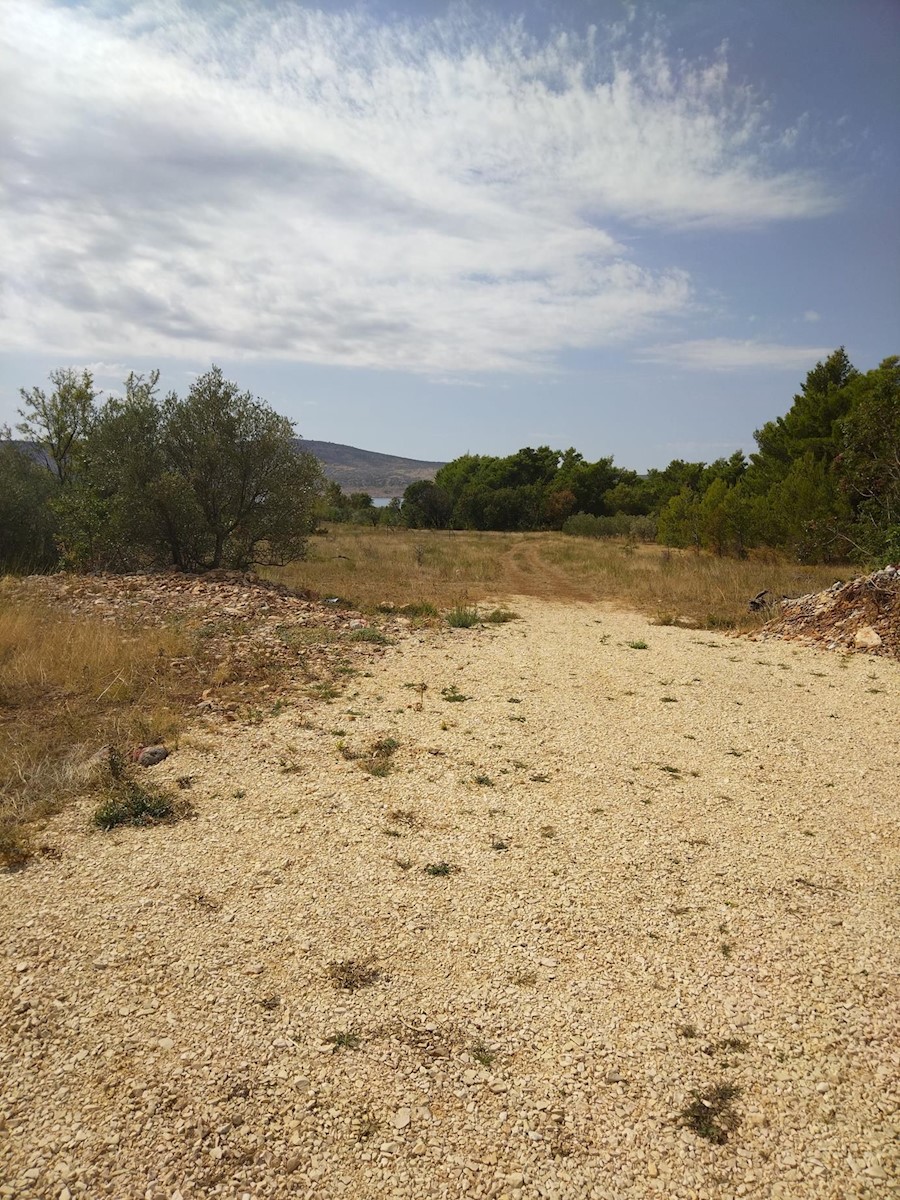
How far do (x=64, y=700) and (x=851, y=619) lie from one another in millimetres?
12387

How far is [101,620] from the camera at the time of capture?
10.9 meters

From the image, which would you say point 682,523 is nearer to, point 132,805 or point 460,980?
point 132,805

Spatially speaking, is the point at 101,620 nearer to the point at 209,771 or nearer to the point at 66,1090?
the point at 209,771

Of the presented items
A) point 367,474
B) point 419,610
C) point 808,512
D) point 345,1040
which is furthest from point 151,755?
point 367,474

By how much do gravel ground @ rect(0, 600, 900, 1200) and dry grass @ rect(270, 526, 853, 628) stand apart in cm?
868

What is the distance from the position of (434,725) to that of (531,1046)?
431 cm

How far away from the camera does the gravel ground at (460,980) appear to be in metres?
2.56

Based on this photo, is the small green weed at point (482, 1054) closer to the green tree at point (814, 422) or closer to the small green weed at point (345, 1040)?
the small green weed at point (345, 1040)

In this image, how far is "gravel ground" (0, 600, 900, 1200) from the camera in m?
2.56

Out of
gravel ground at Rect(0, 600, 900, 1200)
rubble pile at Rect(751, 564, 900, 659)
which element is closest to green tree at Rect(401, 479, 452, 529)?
rubble pile at Rect(751, 564, 900, 659)

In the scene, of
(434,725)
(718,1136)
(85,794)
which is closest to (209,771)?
(85,794)

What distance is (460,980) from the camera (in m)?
3.49

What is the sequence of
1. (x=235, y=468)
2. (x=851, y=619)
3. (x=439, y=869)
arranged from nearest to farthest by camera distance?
(x=439, y=869) → (x=851, y=619) → (x=235, y=468)

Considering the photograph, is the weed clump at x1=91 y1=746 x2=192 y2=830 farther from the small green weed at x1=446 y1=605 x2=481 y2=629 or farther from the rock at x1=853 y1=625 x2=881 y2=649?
the rock at x1=853 y1=625 x2=881 y2=649
